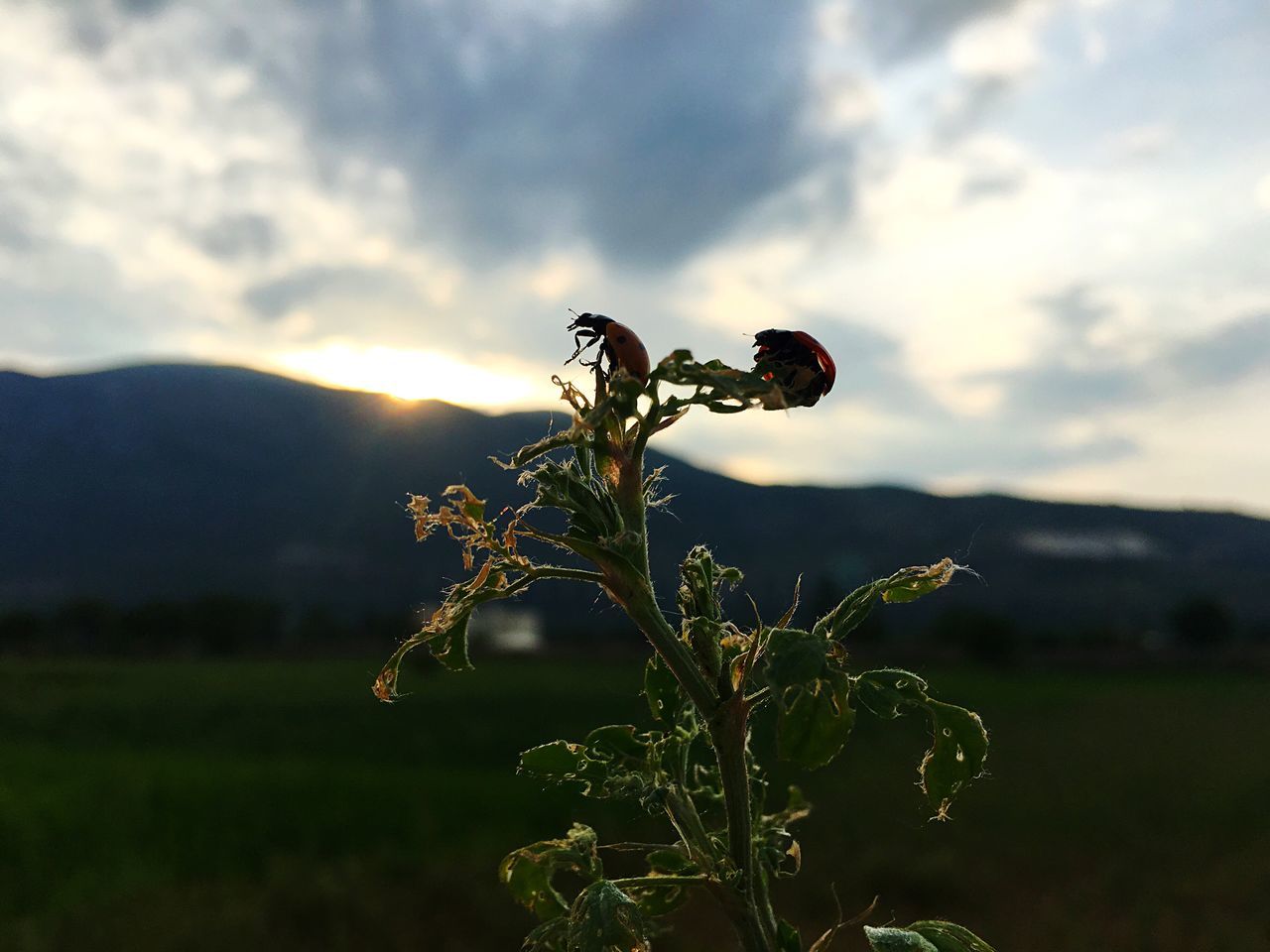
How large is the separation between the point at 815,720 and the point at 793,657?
0.27 feet

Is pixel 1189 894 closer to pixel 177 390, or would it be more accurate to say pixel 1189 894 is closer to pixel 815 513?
pixel 177 390

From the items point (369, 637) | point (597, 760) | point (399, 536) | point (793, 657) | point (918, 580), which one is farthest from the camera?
point (399, 536)

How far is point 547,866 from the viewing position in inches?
47.3

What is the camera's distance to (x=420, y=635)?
3.39 ft

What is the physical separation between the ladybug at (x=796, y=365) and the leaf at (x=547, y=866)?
642 millimetres

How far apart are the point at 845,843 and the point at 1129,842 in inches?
210

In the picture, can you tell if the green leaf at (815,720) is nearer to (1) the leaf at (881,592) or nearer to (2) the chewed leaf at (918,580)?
(1) the leaf at (881,592)

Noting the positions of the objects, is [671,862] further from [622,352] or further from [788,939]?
[622,352]

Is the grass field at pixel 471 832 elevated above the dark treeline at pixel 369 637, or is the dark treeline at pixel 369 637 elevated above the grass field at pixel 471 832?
the grass field at pixel 471 832

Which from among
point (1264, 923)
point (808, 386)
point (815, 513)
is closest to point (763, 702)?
point (808, 386)

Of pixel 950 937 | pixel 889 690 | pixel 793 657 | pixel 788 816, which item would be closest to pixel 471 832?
pixel 788 816

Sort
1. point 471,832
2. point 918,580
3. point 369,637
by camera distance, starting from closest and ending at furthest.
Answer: point 918,580 → point 471,832 → point 369,637

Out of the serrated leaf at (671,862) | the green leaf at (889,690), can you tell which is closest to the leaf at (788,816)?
the serrated leaf at (671,862)

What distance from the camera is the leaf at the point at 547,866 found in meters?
1.17
